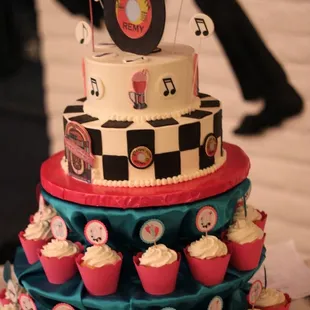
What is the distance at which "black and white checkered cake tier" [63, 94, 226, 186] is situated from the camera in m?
1.15

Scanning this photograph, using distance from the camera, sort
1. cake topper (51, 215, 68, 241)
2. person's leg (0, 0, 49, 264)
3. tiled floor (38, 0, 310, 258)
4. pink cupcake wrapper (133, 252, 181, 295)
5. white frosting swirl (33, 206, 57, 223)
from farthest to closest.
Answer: person's leg (0, 0, 49, 264), tiled floor (38, 0, 310, 258), white frosting swirl (33, 206, 57, 223), cake topper (51, 215, 68, 241), pink cupcake wrapper (133, 252, 181, 295)

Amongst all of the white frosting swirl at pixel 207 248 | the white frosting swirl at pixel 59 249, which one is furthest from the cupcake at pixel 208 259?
the white frosting swirl at pixel 59 249

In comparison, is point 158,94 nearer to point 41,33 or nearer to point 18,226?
point 41,33

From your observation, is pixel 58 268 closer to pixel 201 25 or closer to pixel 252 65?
pixel 201 25

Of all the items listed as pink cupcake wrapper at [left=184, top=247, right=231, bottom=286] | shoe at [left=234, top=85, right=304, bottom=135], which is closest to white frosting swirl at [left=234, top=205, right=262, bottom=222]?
pink cupcake wrapper at [left=184, top=247, right=231, bottom=286]

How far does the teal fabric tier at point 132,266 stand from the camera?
45.0 inches

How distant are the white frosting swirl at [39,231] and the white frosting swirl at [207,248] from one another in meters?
0.34

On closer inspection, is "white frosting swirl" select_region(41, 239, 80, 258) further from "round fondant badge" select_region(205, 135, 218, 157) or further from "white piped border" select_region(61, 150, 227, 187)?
"round fondant badge" select_region(205, 135, 218, 157)

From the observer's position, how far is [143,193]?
1146 mm

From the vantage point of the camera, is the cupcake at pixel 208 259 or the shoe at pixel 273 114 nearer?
the cupcake at pixel 208 259

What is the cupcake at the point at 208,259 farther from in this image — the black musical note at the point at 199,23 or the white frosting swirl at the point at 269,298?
the black musical note at the point at 199,23

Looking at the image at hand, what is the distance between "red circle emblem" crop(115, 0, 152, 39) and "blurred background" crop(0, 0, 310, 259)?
2.49 ft

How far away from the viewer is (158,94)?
3.88 feet

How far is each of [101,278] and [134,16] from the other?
520mm
